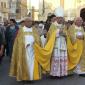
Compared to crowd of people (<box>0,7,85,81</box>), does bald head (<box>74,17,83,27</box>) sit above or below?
above

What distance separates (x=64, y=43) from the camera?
11.8 metres

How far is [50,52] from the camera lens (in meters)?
11.5

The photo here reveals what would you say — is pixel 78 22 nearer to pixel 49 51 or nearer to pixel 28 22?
pixel 49 51

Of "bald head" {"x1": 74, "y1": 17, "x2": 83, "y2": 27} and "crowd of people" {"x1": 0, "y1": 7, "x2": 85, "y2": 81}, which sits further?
"bald head" {"x1": 74, "y1": 17, "x2": 83, "y2": 27}

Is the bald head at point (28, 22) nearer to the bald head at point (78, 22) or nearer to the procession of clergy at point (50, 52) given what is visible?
the procession of clergy at point (50, 52)

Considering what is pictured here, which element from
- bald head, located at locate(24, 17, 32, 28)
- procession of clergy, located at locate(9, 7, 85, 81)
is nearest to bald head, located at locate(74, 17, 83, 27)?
procession of clergy, located at locate(9, 7, 85, 81)

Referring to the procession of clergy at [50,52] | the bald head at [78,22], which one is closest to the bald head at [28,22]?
the procession of clergy at [50,52]

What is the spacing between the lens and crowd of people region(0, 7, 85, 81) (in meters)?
10.9

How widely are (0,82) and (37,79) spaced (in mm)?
986

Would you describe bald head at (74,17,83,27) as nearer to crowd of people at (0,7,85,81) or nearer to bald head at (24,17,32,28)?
crowd of people at (0,7,85,81)

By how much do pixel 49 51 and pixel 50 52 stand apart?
4 centimetres

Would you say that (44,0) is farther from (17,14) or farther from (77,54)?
(77,54)

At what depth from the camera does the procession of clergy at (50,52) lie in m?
10.9

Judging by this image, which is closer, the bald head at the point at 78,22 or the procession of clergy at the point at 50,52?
the procession of clergy at the point at 50,52
